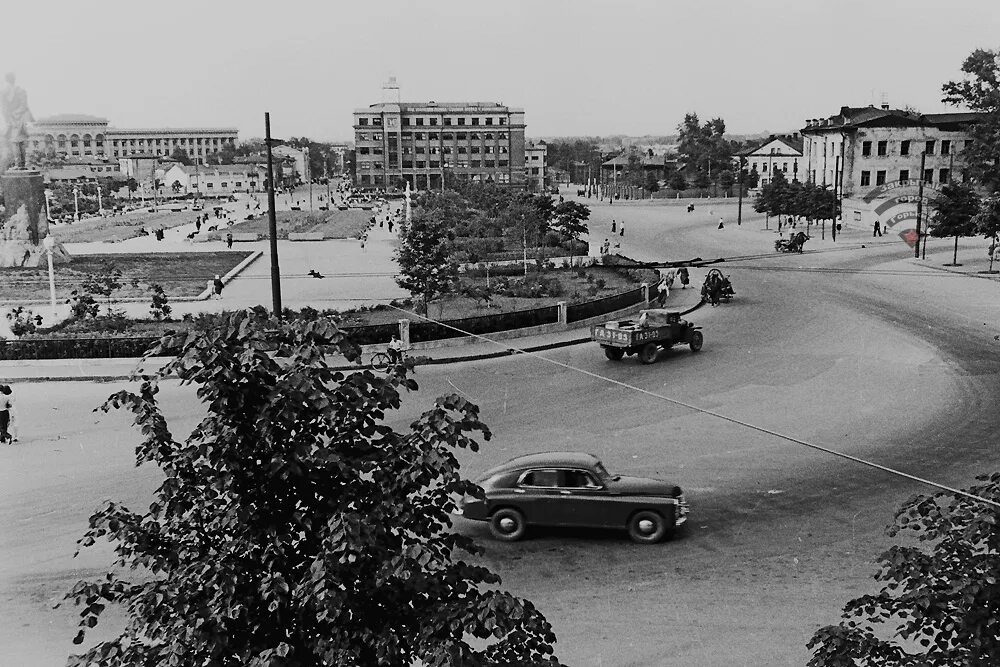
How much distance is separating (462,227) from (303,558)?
2417 inches

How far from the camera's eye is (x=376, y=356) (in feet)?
22.1

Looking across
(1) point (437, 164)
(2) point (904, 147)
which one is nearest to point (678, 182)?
(1) point (437, 164)

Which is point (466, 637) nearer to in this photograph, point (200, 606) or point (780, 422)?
point (200, 606)

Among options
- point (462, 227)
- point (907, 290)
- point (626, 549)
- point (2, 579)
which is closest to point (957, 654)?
point (626, 549)

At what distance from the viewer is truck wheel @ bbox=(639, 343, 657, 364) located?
27861 millimetres

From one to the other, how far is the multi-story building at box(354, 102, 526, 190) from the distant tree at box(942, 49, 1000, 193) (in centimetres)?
9093

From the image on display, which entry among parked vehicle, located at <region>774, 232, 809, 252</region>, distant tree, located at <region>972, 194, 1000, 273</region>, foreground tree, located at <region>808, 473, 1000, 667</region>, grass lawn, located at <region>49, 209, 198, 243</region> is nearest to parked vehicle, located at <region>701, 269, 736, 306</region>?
distant tree, located at <region>972, 194, 1000, 273</region>

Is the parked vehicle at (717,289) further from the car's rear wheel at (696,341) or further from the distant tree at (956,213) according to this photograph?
the distant tree at (956,213)

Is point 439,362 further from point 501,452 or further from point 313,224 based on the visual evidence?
point 313,224

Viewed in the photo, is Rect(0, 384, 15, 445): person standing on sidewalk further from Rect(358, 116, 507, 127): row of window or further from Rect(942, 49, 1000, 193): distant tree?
Rect(358, 116, 507, 127): row of window

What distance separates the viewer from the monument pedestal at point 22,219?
46.3 metres

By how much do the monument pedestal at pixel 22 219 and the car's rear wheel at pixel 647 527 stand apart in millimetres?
40373

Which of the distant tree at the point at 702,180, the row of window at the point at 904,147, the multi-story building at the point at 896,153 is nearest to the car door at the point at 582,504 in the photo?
the multi-story building at the point at 896,153

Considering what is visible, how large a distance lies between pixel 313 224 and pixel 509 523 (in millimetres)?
75580
